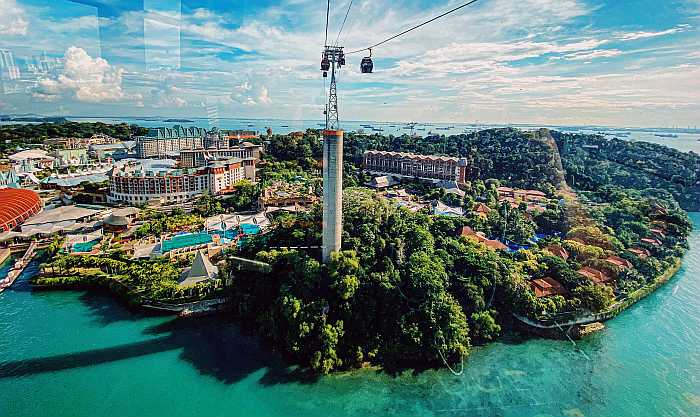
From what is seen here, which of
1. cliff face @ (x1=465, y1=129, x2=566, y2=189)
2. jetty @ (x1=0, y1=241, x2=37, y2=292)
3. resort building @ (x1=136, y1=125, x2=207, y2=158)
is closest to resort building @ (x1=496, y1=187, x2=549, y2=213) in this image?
cliff face @ (x1=465, y1=129, x2=566, y2=189)

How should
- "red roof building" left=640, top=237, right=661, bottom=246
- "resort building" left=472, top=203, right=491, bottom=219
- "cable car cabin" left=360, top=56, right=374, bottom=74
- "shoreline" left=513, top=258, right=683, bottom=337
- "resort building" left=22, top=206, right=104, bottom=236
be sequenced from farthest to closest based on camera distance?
"resort building" left=472, top=203, right=491, bottom=219
"resort building" left=22, top=206, right=104, bottom=236
"red roof building" left=640, top=237, right=661, bottom=246
"shoreline" left=513, top=258, right=683, bottom=337
"cable car cabin" left=360, top=56, right=374, bottom=74

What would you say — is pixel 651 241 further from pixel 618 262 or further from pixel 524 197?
pixel 524 197

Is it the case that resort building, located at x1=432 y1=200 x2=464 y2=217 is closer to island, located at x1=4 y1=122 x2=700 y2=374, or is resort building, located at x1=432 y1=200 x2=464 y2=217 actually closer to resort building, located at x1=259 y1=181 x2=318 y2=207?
island, located at x1=4 y1=122 x2=700 y2=374

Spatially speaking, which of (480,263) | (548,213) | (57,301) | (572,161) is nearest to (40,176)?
(57,301)

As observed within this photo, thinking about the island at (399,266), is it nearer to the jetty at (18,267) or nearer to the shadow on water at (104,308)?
the shadow on water at (104,308)

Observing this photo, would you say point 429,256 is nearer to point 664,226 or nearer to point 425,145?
point 664,226

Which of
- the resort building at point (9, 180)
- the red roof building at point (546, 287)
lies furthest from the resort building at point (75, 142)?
the red roof building at point (546, 287)

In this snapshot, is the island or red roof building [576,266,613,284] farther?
red roof building [576,266,613,284]
